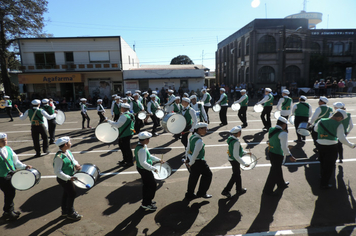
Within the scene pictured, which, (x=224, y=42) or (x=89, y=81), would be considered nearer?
(x=89, y=81)

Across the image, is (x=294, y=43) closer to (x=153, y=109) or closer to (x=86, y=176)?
(x=153, y=109)

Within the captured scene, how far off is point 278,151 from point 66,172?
4.20 m

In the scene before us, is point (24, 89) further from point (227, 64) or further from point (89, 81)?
point (227, 64)

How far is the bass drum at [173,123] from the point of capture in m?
6.64

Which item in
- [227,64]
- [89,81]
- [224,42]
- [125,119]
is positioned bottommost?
[125,119]

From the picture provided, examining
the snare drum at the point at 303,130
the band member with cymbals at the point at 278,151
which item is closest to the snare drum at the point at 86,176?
the band member with cymbals at the point at 278,151

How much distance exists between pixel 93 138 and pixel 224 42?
122 feet

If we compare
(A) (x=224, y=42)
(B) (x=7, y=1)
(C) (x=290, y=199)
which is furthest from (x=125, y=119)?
(A) (x=224, y=42)

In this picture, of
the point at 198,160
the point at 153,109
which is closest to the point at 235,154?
the point at 198,160

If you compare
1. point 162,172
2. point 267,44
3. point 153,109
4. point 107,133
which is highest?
point 267,44

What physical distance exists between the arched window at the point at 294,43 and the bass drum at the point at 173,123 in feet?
95.0

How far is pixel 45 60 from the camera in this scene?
2752 cm

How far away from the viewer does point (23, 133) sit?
11930 millimetres

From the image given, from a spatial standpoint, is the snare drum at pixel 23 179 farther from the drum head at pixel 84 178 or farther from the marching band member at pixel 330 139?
the marching band member at pixel 330 139
